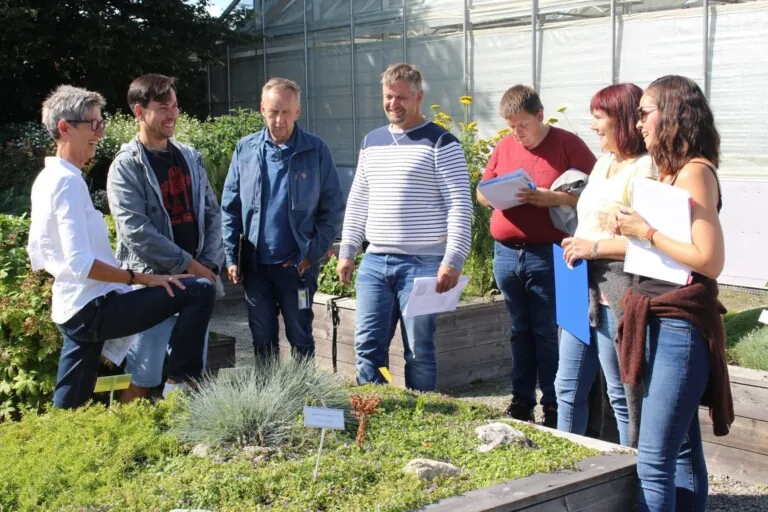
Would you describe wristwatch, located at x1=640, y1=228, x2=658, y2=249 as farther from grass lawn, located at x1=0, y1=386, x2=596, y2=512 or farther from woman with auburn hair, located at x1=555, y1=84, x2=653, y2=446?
grass lawn, located at x1=0, y1=386, x2=596, y2=512

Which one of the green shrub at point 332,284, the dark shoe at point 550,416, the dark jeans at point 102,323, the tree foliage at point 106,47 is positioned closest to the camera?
the dark jeans at point 102,323

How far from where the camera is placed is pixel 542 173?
477 centimetres

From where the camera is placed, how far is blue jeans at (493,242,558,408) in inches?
188

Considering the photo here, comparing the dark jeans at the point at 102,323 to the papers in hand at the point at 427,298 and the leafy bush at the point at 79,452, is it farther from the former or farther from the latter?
the papers in hand at the point at 427,298

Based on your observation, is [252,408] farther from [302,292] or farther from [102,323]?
[302,292]

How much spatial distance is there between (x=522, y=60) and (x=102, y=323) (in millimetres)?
9266

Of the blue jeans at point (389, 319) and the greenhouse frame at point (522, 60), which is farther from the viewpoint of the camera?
the greenhouse frame at point (522, 60)

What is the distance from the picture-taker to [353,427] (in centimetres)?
374

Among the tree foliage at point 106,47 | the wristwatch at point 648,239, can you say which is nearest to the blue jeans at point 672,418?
the wristwatch at point 648,239

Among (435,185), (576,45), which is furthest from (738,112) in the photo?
(435,185)

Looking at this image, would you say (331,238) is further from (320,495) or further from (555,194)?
(320,495)

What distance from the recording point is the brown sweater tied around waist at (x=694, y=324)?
2994mm

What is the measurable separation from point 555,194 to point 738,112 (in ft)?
19.3

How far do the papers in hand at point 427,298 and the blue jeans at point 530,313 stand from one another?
1.51 feet
